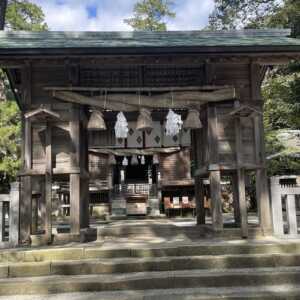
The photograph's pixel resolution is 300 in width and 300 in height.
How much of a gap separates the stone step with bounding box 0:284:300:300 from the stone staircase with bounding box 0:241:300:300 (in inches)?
0.5

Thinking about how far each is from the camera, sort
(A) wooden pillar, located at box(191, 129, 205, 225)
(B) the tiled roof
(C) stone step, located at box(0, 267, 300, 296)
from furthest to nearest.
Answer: (A) wooden pillar, located at box(191, 129, 205, 225) < (B) the tiled roof < (C) stone step, located at box(0, 267, 300, 296)

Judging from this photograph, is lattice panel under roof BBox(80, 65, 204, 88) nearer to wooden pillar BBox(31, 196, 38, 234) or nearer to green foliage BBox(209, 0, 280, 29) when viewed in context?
wooden pillar BBox(31, 196, 38, 234)

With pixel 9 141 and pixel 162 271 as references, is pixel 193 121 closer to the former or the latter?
pixel 162 271

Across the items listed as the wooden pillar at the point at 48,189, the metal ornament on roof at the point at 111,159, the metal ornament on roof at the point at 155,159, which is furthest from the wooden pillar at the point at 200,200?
the metal ornament on roof at the point at 111,159

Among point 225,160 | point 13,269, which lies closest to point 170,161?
point 225,160

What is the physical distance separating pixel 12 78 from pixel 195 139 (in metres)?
4.80

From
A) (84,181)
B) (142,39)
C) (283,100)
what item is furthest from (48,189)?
(283,100)

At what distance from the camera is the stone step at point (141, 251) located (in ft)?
20.8

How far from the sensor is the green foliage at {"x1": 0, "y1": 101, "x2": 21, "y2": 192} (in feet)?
45.8

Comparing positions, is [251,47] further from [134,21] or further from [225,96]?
[134,21]

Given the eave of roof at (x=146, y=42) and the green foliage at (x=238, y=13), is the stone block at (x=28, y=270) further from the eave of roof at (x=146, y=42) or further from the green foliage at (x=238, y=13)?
the green foliage at (x=238, y=13)

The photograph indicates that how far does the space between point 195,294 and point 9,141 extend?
441 inches

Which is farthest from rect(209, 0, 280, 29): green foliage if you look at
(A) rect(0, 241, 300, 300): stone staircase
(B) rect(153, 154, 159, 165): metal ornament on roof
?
(A) rect(0, 241, 300, 300): stone staircase

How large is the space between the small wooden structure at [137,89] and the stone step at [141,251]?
0.92 m
